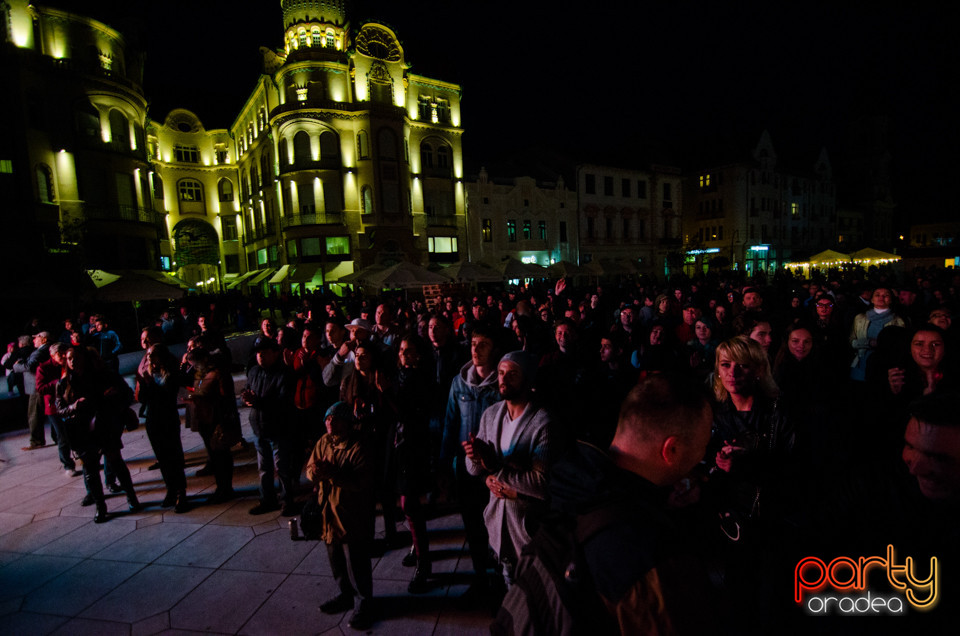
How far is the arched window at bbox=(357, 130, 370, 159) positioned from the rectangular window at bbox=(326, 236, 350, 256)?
5.66 m

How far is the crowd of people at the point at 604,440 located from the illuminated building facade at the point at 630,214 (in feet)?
106

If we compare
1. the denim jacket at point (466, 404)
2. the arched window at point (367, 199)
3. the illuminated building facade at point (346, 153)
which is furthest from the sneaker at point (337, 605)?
the arched window at point (367, 199)

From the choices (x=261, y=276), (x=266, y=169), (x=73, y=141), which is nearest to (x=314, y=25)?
(x=266, y=169)

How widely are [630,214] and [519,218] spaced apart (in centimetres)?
1211

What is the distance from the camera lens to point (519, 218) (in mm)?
34812

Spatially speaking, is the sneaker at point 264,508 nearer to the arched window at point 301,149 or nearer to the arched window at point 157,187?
the arched window at point 301,149

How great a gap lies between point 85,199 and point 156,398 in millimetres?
28409

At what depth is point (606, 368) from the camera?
18.2 feet

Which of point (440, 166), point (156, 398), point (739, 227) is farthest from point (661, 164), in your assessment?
point (156, 398)

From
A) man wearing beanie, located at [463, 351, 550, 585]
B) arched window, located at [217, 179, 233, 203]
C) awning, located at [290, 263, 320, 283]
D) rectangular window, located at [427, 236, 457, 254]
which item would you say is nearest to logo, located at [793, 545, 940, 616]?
man wearing beanie, located at [463, 351, 550, 585]

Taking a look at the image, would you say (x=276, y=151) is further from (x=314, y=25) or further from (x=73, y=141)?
(x=73, y=141)

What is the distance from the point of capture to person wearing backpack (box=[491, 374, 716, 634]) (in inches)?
47.9

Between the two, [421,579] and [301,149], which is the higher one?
[301,149]

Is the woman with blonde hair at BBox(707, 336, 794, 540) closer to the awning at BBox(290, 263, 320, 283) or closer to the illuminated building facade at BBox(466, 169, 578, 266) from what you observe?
the awning at BBox(290, 263, 320, 283)
